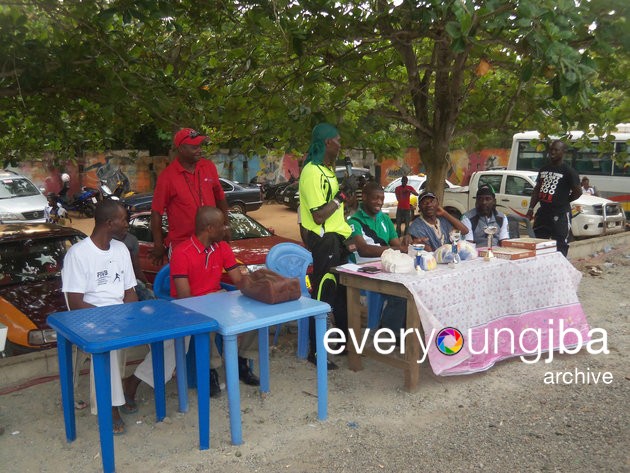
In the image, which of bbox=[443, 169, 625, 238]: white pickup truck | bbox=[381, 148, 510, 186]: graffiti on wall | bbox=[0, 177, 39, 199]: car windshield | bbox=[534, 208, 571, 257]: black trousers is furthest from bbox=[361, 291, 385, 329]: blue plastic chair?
bbox=[381, 148, 510, 186]: graffiti on wall

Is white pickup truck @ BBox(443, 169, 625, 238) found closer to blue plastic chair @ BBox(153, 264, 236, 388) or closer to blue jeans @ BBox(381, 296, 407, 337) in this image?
blue jeans @ BBox(381, 296, 407, 337)

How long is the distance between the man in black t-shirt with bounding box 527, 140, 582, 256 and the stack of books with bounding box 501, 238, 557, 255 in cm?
214

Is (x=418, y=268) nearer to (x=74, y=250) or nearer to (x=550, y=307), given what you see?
(x=550, y=307)

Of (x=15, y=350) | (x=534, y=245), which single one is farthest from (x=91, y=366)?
(x=534, y=245)

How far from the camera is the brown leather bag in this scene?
159 inches

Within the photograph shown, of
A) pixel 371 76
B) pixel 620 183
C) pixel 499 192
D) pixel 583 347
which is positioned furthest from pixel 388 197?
pixel 583 347

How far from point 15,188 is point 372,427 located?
1441 centimetres

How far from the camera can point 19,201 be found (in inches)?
593

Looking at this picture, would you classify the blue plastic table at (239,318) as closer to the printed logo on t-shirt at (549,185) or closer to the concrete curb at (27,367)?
the concrete curb at (27,367)

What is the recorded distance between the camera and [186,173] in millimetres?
5184

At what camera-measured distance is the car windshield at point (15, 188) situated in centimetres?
1533

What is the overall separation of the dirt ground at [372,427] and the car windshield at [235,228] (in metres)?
2.78

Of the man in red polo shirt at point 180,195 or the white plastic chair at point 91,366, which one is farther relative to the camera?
the man in red polo shirt at point 180,195

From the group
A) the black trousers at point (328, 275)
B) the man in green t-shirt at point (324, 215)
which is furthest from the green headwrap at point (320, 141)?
the black trousers at point (328, 275)
